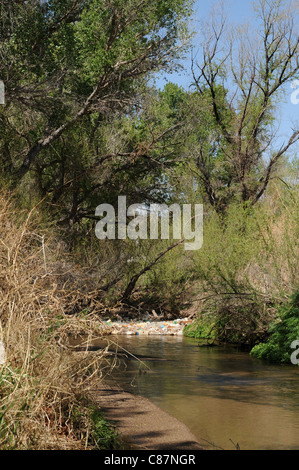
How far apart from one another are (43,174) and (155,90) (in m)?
4.61

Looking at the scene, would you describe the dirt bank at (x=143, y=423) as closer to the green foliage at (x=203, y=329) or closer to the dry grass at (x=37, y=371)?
the dry grass at (x=37, y=371)

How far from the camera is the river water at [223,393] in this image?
6684 millimetres

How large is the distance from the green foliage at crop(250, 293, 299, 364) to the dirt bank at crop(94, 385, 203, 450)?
455 cm

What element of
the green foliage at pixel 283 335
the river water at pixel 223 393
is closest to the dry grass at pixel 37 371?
the river water at pixel 223 393

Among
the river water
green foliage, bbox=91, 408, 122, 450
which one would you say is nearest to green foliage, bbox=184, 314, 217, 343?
the river water

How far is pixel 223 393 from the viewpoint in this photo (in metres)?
8.99

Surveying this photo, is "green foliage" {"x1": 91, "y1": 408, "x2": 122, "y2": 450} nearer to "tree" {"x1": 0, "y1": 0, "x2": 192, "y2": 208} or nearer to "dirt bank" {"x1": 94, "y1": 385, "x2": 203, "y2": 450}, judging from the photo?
"dirt bank" {"x1": 94, "y1": 385, "x2": 203, "y2": 450}

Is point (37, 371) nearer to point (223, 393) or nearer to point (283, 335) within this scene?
point (223, 393)

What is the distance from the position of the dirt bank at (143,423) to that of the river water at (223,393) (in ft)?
0.70

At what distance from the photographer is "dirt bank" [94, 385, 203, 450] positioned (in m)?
6.08

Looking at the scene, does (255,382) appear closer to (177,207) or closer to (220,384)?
(220,384)

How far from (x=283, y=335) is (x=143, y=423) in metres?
5.94

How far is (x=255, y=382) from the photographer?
988cm

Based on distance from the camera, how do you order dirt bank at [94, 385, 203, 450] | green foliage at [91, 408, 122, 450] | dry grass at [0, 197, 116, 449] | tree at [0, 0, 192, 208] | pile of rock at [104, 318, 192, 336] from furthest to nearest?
pile of rock at [104, 318, 192, 336] < tree at [0, 0, 192, 208] < dirt bank at [94, 385, 203, 450] < green foliage at [91, 408, 122, 450] < dry grass at [0, 197, 116, 449]
